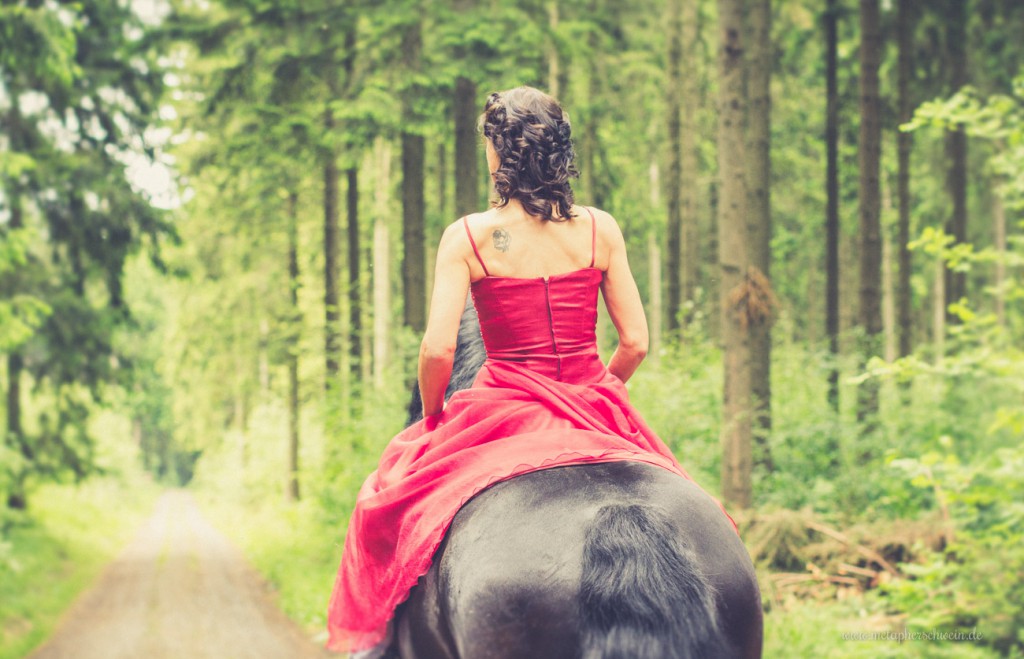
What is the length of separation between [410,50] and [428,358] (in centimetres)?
877

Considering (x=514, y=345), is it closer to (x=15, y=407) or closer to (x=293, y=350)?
(x=293, y=350)

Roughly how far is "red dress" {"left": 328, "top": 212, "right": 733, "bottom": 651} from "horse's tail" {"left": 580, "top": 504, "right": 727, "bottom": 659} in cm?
47

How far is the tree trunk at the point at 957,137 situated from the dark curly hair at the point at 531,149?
44.9 feet

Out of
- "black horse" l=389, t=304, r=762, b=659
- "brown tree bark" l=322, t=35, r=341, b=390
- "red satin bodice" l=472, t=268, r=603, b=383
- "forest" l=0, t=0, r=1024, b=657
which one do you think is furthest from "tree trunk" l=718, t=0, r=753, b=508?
"brown tree bark" l=322, t=35, r=341, b=390

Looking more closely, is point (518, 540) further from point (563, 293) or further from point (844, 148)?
point (844, 148)

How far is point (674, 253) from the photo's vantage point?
60.5 ft

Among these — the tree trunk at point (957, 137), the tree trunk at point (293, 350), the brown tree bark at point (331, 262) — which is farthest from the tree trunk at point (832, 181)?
the tree trunk at point (293, 350)

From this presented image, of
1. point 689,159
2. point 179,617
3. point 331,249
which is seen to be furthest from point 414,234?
point 689,159

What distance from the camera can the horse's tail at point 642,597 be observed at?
2488 millimetres

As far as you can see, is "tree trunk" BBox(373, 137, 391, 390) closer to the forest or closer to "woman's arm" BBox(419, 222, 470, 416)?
the forest

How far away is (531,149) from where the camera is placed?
322 centimetres

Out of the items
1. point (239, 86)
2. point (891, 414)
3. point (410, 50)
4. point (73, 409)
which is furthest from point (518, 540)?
point (73, 409)

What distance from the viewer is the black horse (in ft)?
8.29

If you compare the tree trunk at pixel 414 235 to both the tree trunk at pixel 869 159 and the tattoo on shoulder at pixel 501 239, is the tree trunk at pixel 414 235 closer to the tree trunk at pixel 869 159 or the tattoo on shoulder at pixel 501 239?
the tree trunk at pixel 869 159
